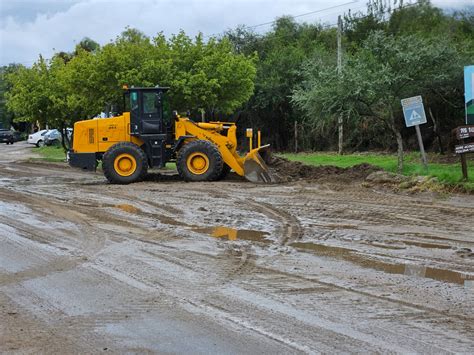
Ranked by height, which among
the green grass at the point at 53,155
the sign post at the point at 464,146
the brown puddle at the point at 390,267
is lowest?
the brown puddle at the point at 390,267

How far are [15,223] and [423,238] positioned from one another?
7.24 metres

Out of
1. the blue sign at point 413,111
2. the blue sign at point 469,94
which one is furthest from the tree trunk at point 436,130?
the blue sign at point 413,111

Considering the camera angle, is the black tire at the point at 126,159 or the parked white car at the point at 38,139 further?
the parked white car at the point at 38,139

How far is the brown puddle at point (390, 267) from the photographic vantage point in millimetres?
7219

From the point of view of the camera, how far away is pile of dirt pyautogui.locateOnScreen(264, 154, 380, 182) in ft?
60.1

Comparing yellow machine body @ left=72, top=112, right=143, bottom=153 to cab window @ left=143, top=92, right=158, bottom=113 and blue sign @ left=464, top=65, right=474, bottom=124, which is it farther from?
blue sign @ left=464, top=65, right=474, bottom=124

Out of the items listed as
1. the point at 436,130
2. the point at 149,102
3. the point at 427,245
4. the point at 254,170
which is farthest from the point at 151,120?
the point at 436,130

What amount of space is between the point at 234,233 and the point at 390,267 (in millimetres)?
3255

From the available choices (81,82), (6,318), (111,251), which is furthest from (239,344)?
(81,82)

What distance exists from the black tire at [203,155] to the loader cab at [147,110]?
1.15m

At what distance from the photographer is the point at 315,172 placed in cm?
1989

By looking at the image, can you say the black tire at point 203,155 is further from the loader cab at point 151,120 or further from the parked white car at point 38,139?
the parked white car at point 38,139

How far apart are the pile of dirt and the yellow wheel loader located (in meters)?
1.29

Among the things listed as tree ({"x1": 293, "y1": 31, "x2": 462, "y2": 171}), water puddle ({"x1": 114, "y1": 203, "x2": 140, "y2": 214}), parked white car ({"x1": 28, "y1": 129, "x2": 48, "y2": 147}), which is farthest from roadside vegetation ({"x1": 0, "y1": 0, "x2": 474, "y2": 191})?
parked white car ({"x1": 28, "y1": 129, "x2": 48, "y2": 147})
